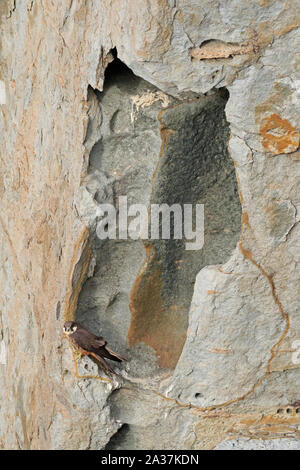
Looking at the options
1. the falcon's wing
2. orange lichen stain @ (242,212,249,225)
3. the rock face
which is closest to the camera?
the rock face

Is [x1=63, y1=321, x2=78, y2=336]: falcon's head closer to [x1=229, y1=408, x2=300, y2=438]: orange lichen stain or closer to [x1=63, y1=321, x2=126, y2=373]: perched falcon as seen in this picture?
[x1=63, y1=321, x2=126, y2=373]: perched falcon

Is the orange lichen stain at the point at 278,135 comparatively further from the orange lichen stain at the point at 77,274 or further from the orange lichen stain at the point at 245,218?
the orange lichen stain at the point at 77,274

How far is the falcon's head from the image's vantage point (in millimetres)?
1905

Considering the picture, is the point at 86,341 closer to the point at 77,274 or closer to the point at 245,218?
the point at 77,274

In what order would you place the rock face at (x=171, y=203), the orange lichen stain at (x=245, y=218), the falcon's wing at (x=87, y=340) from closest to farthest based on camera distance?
the rock face at (x=171, y=203) → the orange lichen stain at (x=245, y=218) → the falcon's wing at (x=87, y=340)

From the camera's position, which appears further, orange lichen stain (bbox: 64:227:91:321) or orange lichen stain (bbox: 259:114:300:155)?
orange lichen stain (bbox: 64:227:91:321)

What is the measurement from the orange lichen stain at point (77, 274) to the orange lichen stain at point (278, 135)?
0.54 m

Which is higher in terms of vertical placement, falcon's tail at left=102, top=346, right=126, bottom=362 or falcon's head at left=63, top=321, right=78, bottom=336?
falcon's head at left=63, top=321, right=78, bottom=336

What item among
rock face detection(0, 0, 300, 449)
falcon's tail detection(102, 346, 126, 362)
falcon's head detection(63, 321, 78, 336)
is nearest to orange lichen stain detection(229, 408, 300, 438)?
rock face detection(0, 0, 300, 449)

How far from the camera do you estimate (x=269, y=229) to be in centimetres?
175

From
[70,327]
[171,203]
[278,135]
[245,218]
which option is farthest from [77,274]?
[278,135]

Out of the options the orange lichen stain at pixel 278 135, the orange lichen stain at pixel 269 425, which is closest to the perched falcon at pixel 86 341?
the orange lichen stain at pixel 269 425

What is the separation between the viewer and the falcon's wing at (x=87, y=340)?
1.89 meters

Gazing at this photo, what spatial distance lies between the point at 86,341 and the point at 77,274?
0.19m
